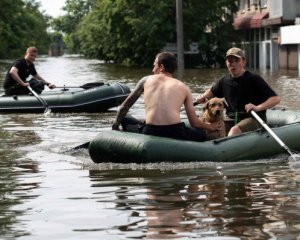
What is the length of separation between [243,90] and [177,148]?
1257mm

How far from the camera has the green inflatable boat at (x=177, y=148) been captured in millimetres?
9688

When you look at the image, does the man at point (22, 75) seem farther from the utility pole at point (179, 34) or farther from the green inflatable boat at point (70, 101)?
the utility pole at point (179, 34)

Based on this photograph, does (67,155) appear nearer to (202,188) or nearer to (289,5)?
(202,188)

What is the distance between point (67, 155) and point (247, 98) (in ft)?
8.08

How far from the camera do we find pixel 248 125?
10648mm

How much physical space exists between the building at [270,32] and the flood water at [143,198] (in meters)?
32.2

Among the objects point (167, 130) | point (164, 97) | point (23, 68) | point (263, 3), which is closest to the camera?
point (164, 97)

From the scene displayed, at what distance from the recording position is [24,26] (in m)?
101

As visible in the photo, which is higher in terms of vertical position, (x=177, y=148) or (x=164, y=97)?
(x=164, y=97)

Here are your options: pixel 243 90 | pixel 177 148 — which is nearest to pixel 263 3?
pixel 243 90

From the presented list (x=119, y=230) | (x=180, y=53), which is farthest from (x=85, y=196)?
(x=180, y=53)

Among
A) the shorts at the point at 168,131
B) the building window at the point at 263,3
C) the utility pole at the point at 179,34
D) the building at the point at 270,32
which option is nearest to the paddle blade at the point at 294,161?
the shorts at the point at 168,131

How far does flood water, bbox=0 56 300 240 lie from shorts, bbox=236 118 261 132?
1.64 ft

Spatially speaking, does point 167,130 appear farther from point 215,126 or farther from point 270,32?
point 270,32
